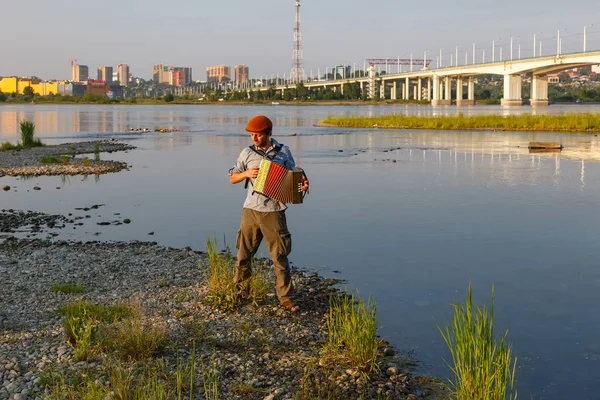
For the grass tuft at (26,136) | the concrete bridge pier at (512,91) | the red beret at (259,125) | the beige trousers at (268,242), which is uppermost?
the concrete bridge pier at (512,91)

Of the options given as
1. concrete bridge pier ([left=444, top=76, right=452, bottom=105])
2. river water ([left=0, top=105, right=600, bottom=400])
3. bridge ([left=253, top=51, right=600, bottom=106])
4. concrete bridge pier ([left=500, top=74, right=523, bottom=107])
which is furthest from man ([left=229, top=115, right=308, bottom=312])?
concrete bridge pier ([left=444, top=76, right=452, bottom=105])

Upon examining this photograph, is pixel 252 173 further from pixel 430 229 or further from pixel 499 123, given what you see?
pixel 499 123

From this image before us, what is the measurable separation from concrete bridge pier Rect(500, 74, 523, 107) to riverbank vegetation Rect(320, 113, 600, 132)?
74656 millimetres

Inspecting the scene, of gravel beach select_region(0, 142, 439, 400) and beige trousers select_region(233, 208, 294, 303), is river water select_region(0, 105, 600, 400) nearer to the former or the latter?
gravel beach select_region(0, 142, 439, 400)

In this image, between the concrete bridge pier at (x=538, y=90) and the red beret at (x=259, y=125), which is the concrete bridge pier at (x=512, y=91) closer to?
the concrete bridge pier at (x=538, y=90)

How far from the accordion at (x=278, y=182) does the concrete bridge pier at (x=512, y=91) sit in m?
126

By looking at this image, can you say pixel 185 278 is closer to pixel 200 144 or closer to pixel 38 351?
pixel 38 351

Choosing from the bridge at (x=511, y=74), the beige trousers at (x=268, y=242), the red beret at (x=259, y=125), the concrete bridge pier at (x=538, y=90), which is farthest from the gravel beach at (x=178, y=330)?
the concrete bridge pier at (x=538, y=90)

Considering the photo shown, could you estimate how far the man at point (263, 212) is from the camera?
809cm

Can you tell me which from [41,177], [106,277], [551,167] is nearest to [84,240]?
[106,277]

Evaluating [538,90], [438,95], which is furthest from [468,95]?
[538,90]

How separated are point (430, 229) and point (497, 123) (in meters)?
40.7

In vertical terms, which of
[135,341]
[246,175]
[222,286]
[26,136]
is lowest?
[135,341]

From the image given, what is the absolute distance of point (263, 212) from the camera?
823cm
